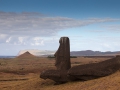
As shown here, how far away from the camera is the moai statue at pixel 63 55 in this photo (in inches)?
983

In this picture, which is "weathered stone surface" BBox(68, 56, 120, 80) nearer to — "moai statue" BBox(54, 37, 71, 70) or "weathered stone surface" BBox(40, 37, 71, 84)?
"weathered stone surface" BBox(40, 37, 71, 84)

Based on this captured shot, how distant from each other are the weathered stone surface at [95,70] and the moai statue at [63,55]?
73.0 inches

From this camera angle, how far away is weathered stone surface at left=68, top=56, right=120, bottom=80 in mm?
22256

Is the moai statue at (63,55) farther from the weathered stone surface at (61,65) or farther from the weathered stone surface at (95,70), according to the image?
the weathered stone surface at (95,70)

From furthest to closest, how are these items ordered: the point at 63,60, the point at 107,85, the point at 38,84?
1. the point at 38,84
2. the point at 63,60
3. the point at 107,85

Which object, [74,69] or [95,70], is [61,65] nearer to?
[74,69]

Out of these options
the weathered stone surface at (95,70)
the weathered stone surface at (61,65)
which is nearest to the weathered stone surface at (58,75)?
the weathered stone surface at (61,65)

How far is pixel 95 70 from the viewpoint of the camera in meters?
22.3

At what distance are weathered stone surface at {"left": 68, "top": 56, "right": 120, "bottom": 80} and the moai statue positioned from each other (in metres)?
1.85

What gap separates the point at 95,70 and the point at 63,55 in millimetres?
4501

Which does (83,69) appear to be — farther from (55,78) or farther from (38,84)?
(38,84)

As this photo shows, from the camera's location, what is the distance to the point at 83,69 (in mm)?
22828

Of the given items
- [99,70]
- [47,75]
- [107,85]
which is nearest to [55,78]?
[47,75]

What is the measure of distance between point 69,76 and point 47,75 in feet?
7.89
